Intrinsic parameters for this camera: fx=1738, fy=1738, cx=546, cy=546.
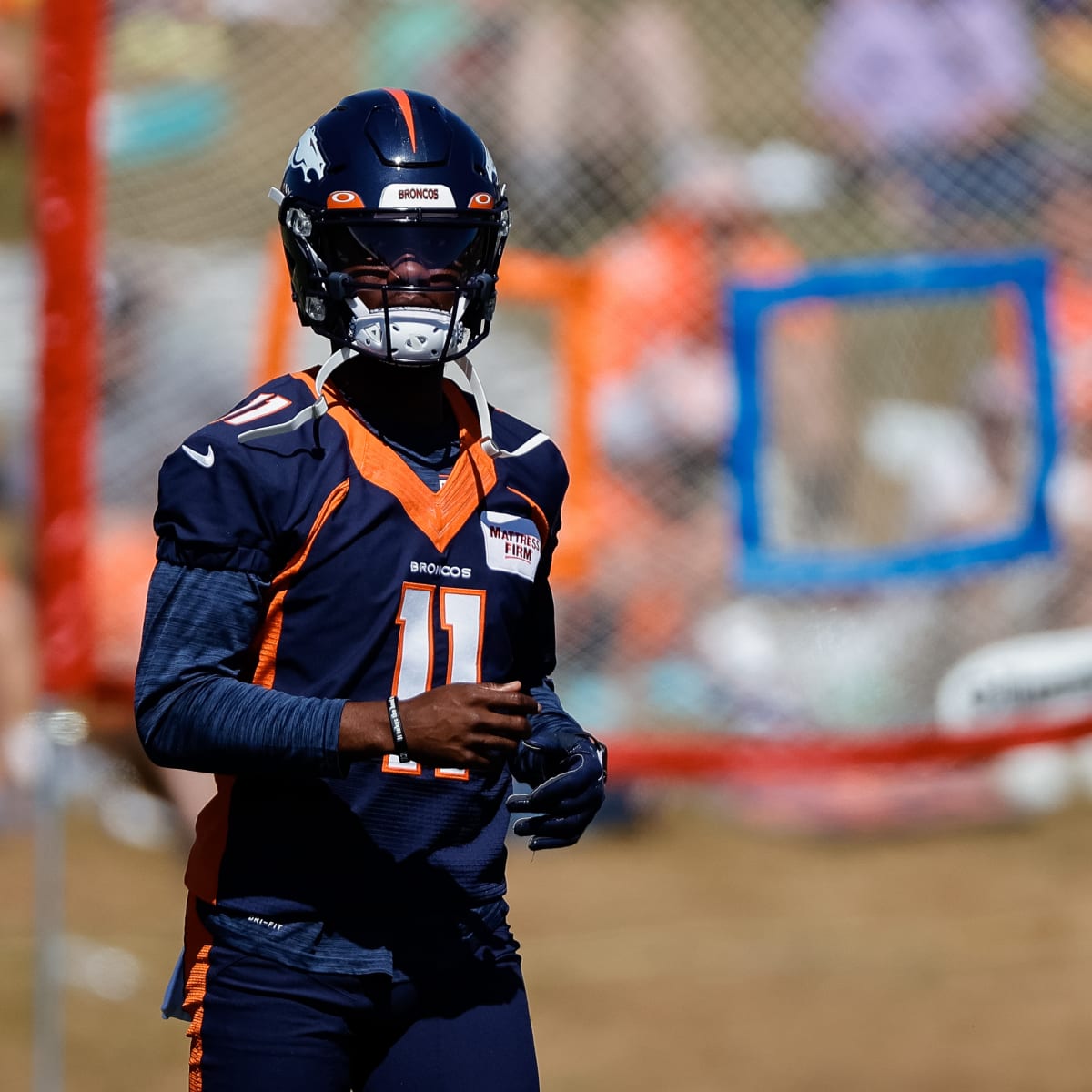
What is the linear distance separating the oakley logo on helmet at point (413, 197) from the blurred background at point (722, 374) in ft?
8.19

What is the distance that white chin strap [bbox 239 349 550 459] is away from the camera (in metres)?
2.24

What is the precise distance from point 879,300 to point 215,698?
11.2 ft

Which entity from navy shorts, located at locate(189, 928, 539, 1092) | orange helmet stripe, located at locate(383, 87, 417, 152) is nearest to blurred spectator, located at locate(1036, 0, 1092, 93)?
orange helmet stripe, located at locate(383, 87, 417, 152)

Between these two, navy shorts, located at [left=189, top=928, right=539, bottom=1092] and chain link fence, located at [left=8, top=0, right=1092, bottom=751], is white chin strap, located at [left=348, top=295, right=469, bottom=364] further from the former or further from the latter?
chain link fence, located at [left=8, top=0, right=1092, bottom=751]

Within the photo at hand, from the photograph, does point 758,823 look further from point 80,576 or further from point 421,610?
point 421,610

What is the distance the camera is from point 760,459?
518cm

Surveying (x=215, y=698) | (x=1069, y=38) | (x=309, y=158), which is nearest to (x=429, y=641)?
(x=215, y=698)

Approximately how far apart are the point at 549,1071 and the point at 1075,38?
11.6 feet

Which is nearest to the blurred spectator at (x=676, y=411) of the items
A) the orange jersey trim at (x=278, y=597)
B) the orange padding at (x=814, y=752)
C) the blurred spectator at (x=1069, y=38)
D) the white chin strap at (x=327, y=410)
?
the orange padding at (x=814, y=752)

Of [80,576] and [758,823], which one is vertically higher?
[80,576]

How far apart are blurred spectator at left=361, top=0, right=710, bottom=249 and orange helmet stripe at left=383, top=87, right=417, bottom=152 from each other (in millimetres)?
2574

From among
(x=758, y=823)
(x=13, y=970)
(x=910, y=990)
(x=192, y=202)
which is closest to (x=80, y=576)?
(x=192, y=202)

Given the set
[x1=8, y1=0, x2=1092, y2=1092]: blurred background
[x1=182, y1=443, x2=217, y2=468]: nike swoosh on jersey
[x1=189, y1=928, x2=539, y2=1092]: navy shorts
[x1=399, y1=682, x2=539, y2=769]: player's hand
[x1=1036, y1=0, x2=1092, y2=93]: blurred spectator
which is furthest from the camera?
[x1=1036, y1=0, x2=1092, y2=93]: blurred spectator

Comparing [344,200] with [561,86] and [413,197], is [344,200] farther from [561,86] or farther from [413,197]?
[561,86]
